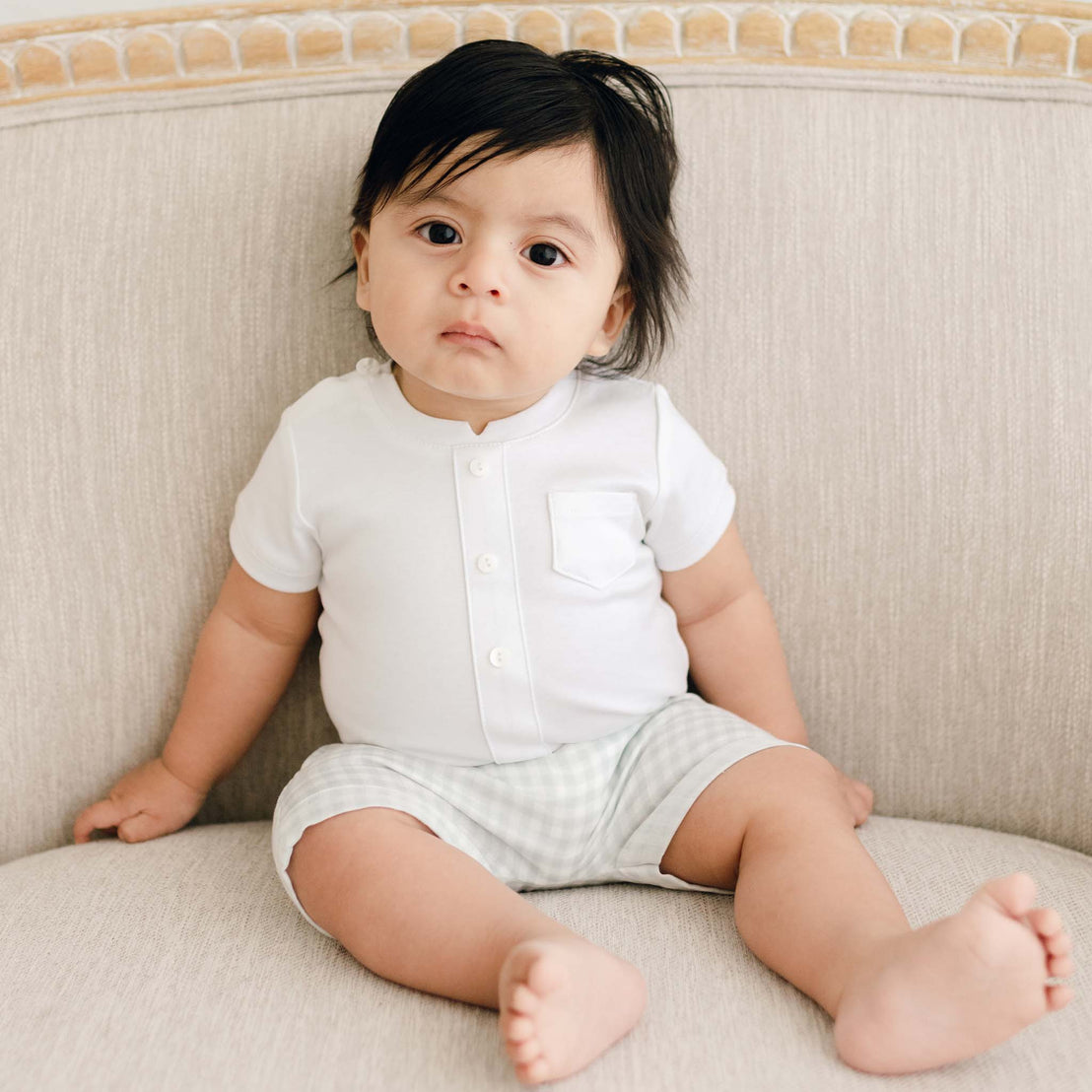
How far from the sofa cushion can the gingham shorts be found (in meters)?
0.03

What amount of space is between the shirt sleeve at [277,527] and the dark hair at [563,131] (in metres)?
0.19

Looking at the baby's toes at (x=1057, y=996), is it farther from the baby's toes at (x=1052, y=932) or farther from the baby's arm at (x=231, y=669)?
the baby's arm at (x=231, y=669)

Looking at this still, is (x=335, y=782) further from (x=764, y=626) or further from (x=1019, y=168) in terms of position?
(x=1019, y=168)

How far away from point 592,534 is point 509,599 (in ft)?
0.32

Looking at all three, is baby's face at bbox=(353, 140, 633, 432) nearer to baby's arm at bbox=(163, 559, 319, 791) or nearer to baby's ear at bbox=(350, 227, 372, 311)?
baby's ear at bbox=(350, 227, 372, 311)

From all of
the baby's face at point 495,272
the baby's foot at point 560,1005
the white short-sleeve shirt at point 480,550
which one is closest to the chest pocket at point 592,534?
the white short-sleeve shirt at point 480,550

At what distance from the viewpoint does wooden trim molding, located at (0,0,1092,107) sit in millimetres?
1107

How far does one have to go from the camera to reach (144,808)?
3.57ft

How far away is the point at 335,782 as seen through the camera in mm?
959

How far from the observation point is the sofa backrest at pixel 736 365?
3.54 ft

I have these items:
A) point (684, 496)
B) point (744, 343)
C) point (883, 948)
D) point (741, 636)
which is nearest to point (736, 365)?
point (744, 343)

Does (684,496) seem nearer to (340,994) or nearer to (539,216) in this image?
(539,216)

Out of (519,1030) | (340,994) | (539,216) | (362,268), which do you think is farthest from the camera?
(362,268)

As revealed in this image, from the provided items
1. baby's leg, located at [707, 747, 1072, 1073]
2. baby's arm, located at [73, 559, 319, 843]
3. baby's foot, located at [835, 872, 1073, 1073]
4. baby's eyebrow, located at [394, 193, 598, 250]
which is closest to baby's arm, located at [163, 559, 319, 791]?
baby's arm, located at [73, 559, 319, 843]
